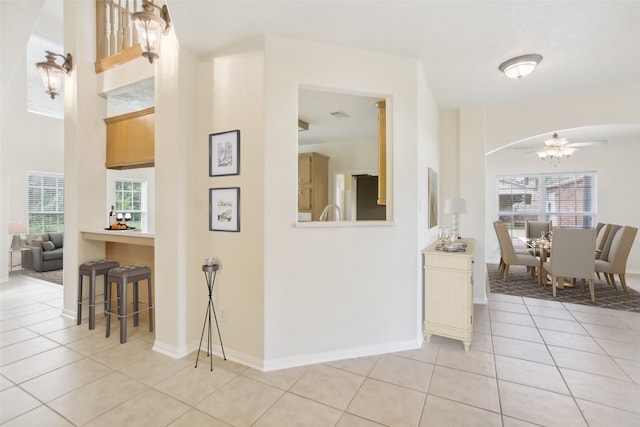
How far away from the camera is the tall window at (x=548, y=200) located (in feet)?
22.4

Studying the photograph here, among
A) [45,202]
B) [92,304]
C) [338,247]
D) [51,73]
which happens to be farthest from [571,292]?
[45,202]

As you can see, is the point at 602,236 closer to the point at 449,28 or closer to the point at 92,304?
the point at 449,28

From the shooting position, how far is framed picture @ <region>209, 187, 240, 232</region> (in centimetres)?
263

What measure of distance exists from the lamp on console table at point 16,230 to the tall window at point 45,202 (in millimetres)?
538

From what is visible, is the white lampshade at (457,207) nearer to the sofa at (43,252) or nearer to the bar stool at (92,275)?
the bar stool at (92,275)

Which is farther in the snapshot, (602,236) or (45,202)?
(45,202)

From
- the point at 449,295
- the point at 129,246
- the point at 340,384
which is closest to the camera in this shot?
the point at 340,384

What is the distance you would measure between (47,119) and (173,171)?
6.40 meters

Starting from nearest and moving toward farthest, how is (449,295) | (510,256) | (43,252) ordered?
(449,295)
(510,256)
(43,252)

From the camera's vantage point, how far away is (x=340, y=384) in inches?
90.9

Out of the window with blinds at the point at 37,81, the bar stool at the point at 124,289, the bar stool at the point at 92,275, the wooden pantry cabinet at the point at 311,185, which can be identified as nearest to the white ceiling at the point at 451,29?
the bar stool at the point at 124,289

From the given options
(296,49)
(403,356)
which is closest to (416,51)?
(296,49)

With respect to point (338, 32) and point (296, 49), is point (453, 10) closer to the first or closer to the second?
point (338, 32)

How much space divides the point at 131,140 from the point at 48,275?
4.17 meters
